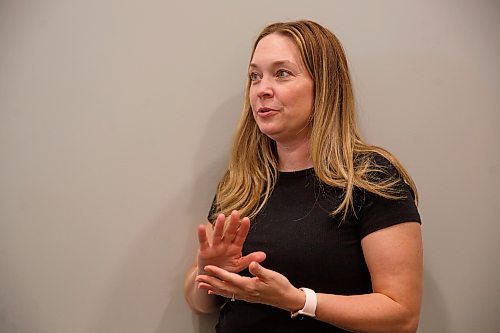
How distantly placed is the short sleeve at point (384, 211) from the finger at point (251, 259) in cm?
26

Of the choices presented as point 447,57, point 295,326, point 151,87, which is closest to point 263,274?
point 295,326

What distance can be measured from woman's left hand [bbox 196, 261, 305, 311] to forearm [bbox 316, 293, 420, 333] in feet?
0.22

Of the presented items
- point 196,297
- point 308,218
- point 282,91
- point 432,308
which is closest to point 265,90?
point 282,91

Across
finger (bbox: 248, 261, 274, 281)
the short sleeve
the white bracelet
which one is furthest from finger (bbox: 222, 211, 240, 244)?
the short sleeve

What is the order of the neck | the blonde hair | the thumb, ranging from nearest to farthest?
1. the thumb
2. the blonde hair
3. the neck

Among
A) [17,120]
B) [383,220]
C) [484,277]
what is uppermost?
[17,120]

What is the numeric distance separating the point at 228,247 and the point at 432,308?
80cm

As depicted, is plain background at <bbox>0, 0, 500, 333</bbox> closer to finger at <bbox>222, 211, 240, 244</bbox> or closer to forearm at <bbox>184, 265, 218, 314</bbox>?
forearm at <bbox>184, 265, 218, 314</bbox>

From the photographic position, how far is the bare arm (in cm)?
120

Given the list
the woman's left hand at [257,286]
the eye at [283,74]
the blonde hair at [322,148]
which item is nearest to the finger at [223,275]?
the woman's left hand at [257,286]

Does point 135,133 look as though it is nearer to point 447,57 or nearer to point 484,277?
point 447,57

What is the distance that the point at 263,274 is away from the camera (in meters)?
1.14

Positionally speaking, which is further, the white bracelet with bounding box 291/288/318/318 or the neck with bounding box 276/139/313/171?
the neck with bounding box 276/139/313/171

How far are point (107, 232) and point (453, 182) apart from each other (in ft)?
3.46
